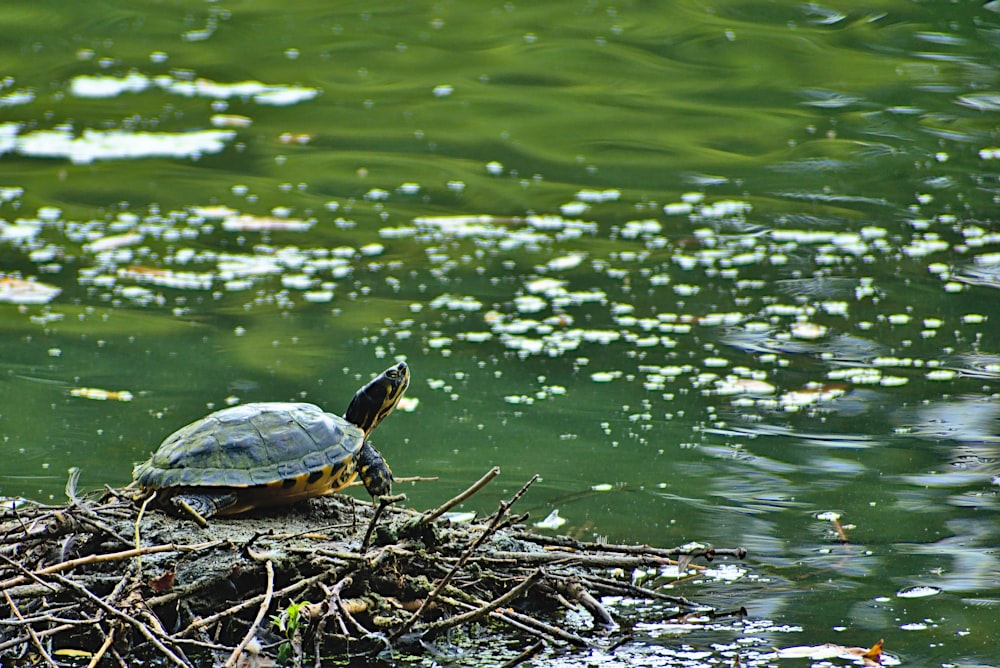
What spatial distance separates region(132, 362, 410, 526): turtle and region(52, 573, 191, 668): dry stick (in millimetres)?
717

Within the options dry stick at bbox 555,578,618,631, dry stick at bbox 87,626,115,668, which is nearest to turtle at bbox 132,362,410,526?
dry stick at bbox 87,626,115,668

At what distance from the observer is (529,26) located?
47.7ft

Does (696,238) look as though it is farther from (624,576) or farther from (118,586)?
(118,586)

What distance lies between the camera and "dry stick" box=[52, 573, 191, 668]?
346 cm

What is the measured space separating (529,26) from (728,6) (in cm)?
205

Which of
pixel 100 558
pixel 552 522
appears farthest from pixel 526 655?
pixel 552 522

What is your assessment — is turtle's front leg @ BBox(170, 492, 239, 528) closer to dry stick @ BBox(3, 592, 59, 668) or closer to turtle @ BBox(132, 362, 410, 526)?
turtle @ BBox(132, 362, 410, 526)

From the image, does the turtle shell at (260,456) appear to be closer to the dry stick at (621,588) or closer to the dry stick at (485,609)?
the dry stick at (485,609)

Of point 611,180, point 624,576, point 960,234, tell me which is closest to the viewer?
point 624,576

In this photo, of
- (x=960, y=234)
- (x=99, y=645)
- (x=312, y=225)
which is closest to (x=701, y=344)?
(x=960, y=234)

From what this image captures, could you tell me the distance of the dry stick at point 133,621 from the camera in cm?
346

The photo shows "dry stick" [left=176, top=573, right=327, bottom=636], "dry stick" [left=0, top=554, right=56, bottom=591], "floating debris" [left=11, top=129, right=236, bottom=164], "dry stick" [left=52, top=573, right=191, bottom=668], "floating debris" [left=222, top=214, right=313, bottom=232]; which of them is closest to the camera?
"dry stick" [left=52, top=573, right=191, bottom=668]

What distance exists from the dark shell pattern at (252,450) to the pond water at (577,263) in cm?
99

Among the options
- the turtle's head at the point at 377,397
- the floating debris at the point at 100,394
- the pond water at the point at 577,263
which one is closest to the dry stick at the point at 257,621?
the pond water at the point at 577,263
